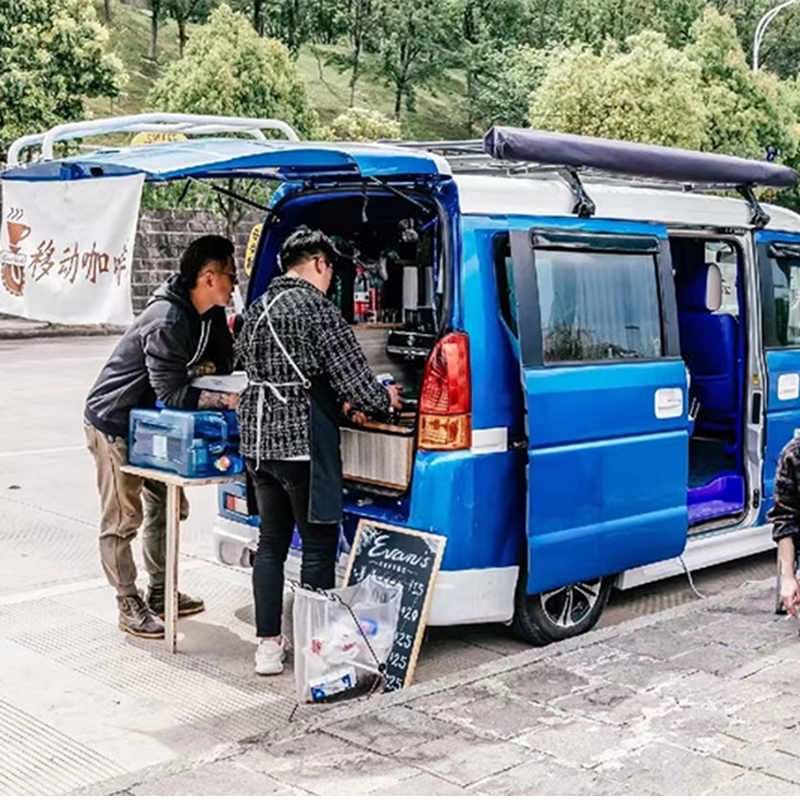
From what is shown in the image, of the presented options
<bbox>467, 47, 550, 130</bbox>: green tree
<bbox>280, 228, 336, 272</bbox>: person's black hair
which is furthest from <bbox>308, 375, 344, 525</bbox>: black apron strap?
<bbox>467, 47, 550, 130</bbox>: green tree

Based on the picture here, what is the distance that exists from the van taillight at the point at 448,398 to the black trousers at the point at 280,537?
0.54 m

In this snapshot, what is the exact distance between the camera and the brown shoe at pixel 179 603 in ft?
19.5

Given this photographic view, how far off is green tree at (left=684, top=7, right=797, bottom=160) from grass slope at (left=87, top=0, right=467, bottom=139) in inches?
565

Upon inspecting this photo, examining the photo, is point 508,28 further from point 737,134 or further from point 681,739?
point 681,739

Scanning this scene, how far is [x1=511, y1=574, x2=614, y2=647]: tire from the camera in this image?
537 centimetres

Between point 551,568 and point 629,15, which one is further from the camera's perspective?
point 629,15

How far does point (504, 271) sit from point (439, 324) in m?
0.39

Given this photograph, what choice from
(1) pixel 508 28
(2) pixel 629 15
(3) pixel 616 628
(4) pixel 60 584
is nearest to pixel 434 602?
(3) pixel 616 628

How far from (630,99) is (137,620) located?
24050mm

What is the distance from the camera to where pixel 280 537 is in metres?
5.06

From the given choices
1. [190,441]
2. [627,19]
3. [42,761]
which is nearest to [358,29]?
[627,19]

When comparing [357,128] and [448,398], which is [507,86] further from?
[448,398]

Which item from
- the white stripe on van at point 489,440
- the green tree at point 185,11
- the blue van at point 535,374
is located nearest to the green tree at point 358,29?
the green tree at point 185,11

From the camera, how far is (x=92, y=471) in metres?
9.66
